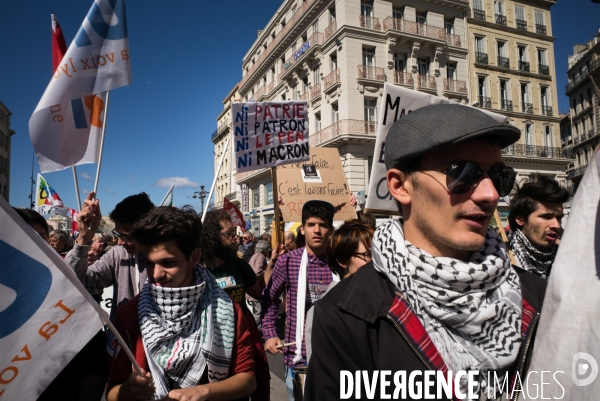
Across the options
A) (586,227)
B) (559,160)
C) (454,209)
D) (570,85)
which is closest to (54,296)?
(454,209)

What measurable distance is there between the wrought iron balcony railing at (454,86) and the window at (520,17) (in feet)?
25.9

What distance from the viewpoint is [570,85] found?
158ft

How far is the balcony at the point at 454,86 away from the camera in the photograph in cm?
2673

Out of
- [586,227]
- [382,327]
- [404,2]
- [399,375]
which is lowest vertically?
[399,375]

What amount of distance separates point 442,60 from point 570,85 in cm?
3124

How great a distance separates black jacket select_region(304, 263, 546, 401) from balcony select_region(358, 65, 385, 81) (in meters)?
24.5

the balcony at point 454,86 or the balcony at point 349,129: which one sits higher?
the balcony at point 454,86

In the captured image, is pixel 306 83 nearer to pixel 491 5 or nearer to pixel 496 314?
pixel 491 5

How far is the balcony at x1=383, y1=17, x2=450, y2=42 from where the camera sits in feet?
83.8

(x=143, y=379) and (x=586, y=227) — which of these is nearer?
(x=586, y=227)

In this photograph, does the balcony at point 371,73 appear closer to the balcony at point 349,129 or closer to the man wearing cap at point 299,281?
the balcony at point 349,129

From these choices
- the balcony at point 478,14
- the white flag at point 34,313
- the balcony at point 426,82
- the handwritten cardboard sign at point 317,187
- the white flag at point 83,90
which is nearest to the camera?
the white flag at point 34,313

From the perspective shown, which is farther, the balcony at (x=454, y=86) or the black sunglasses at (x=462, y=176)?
the balcony at (x=454, y=86)

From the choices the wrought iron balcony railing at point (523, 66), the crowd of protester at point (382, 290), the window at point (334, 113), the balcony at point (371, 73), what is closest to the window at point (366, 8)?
the balcony at point (371, 73)
